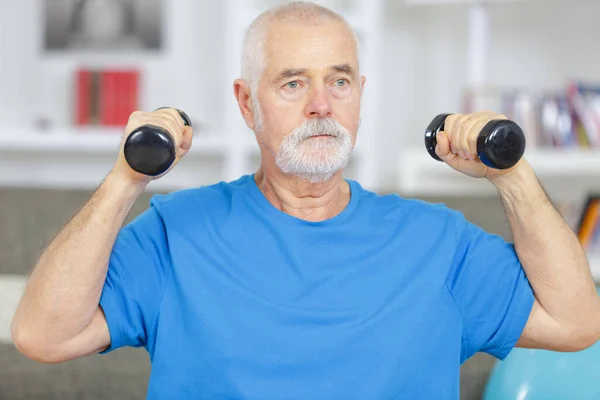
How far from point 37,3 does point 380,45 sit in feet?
5.17

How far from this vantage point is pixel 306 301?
1462 mm

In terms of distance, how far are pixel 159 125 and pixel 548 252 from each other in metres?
0.65

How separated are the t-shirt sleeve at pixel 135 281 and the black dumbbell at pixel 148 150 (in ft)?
0.63

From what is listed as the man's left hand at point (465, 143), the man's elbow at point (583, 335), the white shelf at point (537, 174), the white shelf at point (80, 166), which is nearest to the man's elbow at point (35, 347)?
the man's left hand at point (465, 143)

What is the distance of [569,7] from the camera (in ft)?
12.1

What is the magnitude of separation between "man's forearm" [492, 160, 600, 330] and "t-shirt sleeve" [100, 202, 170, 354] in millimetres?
578

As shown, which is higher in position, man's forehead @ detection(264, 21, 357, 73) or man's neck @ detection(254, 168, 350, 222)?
man's forehead @ detection(264, 21, 357, 73)

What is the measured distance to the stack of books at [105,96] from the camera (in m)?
3.77

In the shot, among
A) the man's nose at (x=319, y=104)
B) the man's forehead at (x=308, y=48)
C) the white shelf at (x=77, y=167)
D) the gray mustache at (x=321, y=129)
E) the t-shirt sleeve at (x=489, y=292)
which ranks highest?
the man's forehead at (x=308, y=48)

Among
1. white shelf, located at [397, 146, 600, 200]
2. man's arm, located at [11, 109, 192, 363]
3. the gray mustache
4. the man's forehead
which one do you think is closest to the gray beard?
the gray mustache

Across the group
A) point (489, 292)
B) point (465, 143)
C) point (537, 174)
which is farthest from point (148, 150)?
point (537, 174)

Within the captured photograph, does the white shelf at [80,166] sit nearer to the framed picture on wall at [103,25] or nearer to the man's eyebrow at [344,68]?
the framed picture on wall at [103,25]

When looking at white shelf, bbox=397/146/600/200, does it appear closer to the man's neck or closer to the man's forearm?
the man's neck

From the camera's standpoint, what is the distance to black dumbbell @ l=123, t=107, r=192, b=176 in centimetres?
131
